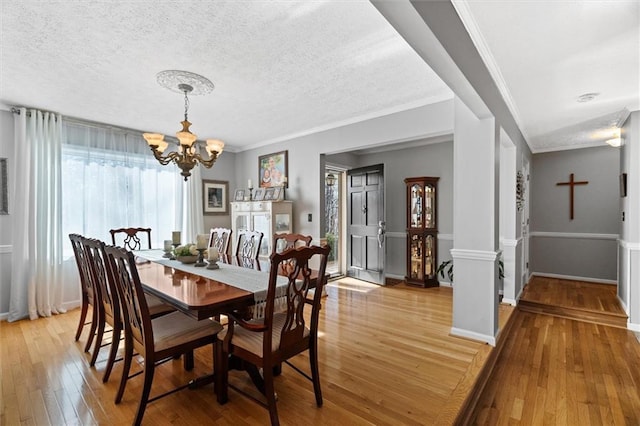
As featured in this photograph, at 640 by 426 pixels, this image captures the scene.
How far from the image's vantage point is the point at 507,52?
2.22m

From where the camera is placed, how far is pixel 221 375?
202cm

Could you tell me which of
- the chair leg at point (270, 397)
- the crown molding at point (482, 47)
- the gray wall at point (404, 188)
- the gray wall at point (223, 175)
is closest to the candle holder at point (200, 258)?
the chair leg at point (270, 397)

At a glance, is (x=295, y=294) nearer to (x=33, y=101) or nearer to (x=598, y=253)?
(x=33, y=101)

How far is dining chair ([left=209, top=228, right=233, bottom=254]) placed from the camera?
3602 mm

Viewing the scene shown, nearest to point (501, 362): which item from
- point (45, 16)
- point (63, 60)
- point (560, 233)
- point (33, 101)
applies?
point (560, 233)

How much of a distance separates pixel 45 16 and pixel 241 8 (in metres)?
1.25

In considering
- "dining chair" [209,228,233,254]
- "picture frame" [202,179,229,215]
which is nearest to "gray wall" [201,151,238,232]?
"picture frame" [202,179,229,215]

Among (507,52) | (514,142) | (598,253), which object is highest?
(507,52)

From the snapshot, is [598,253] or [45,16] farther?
[598,253]

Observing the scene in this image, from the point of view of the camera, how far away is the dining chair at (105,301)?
2174 millimetres

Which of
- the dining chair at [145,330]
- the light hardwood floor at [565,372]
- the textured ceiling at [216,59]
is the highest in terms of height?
the textured ceiling at [216,59]

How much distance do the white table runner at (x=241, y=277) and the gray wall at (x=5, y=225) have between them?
6.84ft

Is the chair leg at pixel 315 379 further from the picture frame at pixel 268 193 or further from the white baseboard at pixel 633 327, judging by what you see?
the white baseboard at pixel 633 327

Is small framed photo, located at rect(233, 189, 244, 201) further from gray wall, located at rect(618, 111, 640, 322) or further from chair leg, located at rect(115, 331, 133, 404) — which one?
gray wall, located at rect(618, 111, 640, 322)
